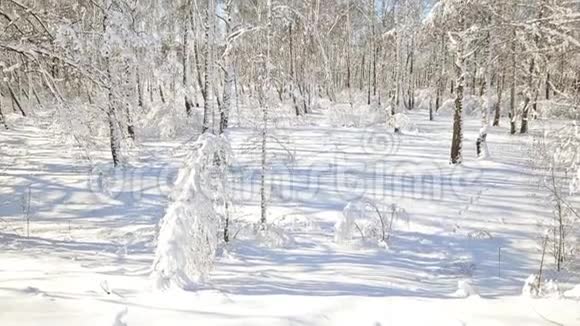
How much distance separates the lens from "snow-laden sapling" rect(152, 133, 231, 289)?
509 cm

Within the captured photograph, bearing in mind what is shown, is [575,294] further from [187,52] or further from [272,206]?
[187,52]

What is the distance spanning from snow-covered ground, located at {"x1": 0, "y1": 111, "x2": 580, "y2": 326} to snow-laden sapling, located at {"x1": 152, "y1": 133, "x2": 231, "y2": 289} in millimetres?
290

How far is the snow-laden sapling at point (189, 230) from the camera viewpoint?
16.7 feet

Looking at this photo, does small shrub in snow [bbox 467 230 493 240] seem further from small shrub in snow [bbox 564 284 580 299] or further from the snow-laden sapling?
the snow-laden sapling

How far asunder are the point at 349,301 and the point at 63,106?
4.64 metres

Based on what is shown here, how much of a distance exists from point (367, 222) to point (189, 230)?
494cm

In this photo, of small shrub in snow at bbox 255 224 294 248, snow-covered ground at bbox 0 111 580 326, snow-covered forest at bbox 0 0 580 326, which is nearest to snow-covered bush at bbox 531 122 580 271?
snow-covered forest at bbox 0 0 580 326

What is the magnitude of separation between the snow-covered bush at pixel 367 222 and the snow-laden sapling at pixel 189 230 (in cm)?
363

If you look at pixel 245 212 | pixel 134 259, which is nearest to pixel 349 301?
pixel 134 259

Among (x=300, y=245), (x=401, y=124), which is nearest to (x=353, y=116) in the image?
(x=401, y=124)

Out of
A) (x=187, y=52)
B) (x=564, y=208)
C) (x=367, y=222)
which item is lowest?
(x=367, y=222)

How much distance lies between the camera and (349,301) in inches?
198

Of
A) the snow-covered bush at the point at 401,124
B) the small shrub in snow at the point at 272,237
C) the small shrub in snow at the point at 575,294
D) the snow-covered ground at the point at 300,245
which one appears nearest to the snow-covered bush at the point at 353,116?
the snow-covered bush at the point at 401,124

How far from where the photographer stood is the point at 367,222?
30.0 feet
